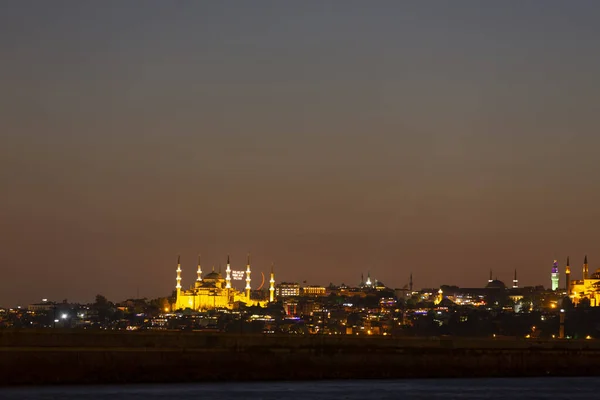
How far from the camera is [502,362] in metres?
70.6

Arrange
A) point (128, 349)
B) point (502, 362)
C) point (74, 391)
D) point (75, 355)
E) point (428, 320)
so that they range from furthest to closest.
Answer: point (428, 320) → point (502, 362) → point (128, 349) → point (75, 355) → point (74, 391)

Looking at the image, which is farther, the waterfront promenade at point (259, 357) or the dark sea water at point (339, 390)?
the waterfront promenade at point (259, 357)

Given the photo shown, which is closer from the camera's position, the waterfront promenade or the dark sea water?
the dark sea water

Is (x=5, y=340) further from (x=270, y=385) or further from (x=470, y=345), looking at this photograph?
(x=470, y=345)

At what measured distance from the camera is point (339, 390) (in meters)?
59.6

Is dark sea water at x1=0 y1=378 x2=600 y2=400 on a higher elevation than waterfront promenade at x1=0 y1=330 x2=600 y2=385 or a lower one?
lower

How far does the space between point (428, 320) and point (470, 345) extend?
120 m

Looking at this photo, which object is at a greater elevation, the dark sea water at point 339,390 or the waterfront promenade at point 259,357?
the waterfront promenade at point 259,357

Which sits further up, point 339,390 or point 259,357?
point 259,357

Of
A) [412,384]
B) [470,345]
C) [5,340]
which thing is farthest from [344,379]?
[5,340]

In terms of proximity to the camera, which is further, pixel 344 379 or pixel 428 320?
pixel 428 320

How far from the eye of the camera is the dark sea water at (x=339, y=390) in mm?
55562

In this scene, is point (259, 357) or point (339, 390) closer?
point (339, 390)

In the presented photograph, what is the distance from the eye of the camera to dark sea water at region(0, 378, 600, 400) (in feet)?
182
